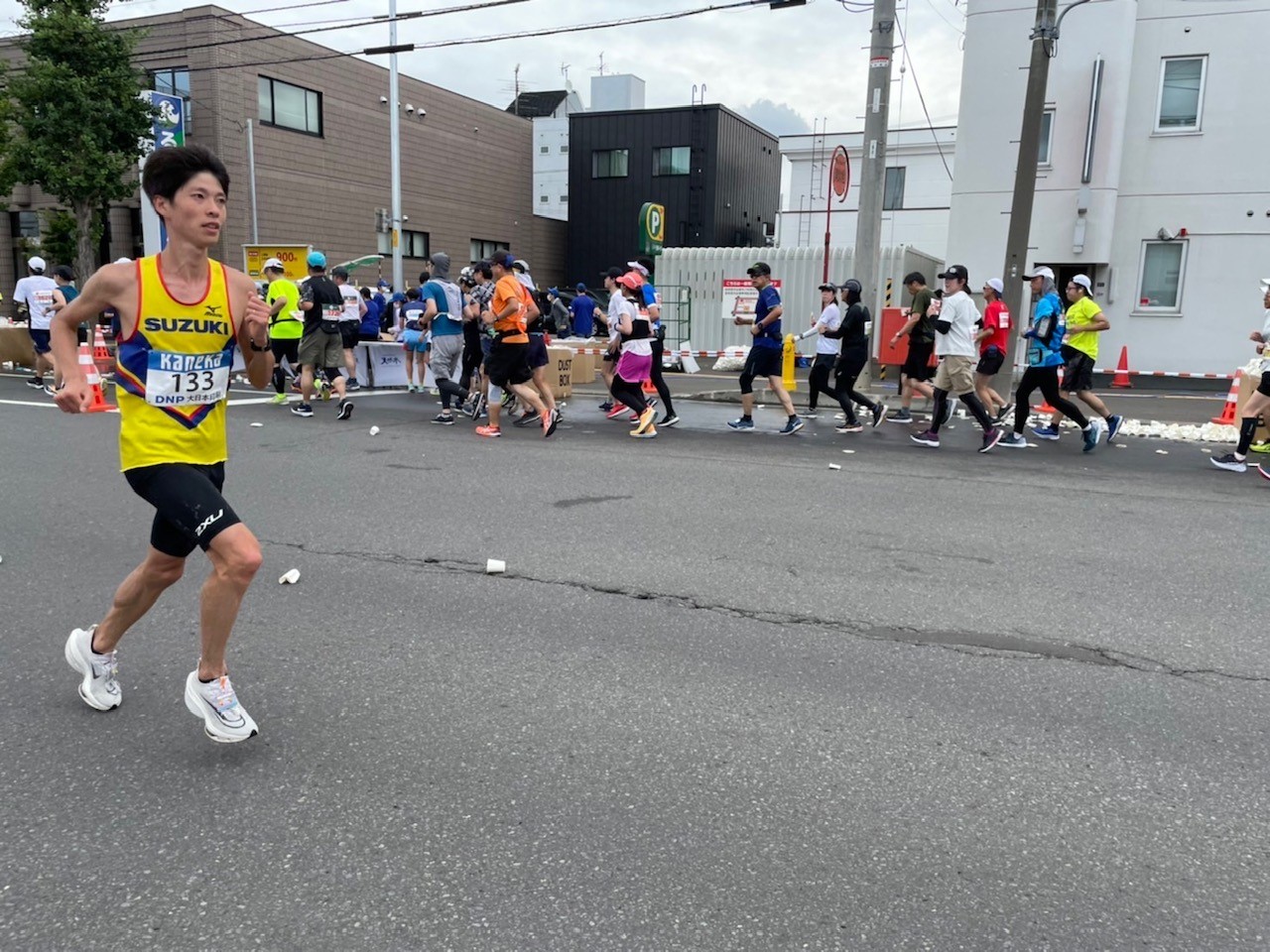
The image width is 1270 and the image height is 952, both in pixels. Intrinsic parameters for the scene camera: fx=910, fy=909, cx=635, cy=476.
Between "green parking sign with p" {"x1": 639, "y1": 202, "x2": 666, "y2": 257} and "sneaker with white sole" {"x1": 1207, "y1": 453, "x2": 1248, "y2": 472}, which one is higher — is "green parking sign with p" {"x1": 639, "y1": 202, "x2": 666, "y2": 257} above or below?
above

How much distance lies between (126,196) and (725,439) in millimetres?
22493

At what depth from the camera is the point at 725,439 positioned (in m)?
10.1

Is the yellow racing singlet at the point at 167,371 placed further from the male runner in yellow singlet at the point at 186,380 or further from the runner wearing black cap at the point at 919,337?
the runner wearing black cap at the point at 919,337

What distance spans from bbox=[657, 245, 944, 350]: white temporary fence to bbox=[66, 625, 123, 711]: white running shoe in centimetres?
1603

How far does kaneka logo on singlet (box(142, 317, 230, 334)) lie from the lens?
304 centimetres

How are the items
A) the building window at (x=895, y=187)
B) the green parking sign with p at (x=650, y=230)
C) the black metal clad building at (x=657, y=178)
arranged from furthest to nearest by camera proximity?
the black metal clad building at (x=657, y=178) → the building window at (x=895, y=187) → the green parking sign with p at (x=650, y=230)

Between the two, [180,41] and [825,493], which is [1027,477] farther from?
[180,41]

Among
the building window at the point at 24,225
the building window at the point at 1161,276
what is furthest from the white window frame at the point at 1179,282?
the building window at the point at 24,225

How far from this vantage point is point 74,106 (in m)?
23.0

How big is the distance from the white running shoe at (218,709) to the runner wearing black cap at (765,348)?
7.56 m

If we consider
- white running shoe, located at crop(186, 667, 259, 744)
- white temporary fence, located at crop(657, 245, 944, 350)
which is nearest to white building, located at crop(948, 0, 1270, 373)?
white temporary fence, located at crop(657, 245, 944, 350)

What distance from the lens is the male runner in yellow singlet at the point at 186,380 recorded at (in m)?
3.01

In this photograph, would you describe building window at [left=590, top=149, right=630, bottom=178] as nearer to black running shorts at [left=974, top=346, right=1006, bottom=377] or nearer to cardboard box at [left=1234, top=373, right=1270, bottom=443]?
black running shorts at [left=974, top=346, right=1006, bottom=377]

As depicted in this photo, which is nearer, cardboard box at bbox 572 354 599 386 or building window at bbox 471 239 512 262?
cardboard box at bbox 572 354 599 386
